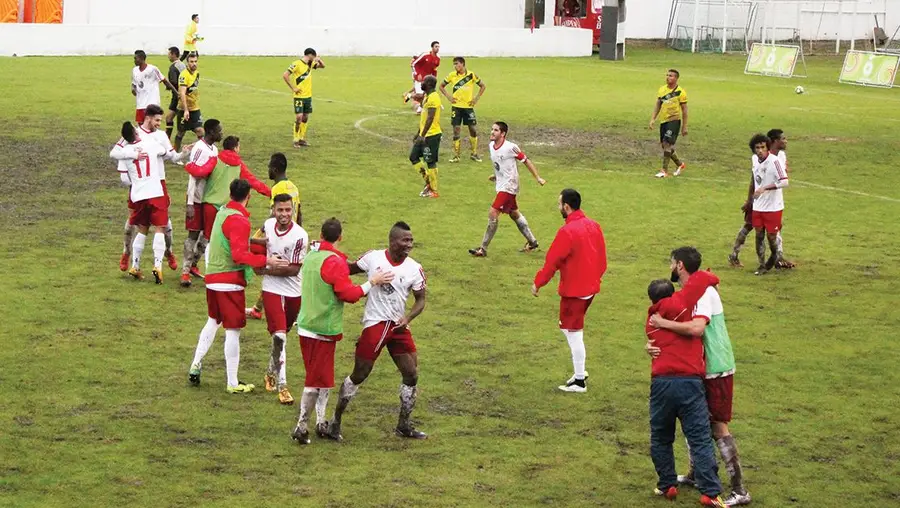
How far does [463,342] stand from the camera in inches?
610

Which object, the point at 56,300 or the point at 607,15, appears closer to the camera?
the point at 56,300

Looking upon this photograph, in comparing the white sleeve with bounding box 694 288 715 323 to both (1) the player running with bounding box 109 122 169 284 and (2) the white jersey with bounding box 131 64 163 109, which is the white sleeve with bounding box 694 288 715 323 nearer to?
(1) the player running with bounding box 109 122 169 284

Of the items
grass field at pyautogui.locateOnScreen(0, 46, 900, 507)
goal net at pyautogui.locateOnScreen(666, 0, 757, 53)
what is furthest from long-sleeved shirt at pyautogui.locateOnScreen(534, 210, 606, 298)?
goal net at pyautogui.locateOnScreen(666, 0, 757, 53)

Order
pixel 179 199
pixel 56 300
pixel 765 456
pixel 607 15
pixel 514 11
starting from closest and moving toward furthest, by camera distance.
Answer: pixel 765 456 → pixel 56 300 → pixel 179 199 → pixel 607 15 → pixel 514 11

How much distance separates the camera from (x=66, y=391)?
43.2 feet

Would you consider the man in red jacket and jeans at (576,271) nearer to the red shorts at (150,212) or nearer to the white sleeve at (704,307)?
the white sleeve at (704,307)

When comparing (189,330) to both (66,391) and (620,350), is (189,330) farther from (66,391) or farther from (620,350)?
(620,350)

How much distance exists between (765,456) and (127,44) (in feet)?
137

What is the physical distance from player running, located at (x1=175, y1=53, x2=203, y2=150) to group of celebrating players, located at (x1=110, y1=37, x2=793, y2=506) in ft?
30.4

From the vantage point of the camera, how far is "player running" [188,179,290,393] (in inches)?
501

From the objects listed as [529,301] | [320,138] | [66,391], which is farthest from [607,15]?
[66,391]

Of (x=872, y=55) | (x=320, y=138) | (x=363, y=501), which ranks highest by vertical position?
(x=872, y=55)

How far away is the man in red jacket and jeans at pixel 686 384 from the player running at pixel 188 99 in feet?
60.2

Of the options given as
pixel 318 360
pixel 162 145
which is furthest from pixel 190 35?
pixel 318 360
